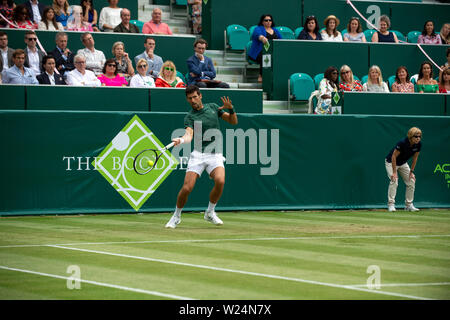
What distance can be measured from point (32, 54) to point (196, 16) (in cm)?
690

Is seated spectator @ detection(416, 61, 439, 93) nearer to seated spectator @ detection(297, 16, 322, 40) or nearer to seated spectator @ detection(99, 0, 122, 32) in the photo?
seated spectator @ detection(297, 16, 322, 40)

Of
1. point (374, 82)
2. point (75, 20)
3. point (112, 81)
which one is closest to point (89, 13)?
point (75, 20)

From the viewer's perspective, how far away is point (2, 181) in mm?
14320

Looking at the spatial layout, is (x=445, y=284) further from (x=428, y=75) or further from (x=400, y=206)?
(x=428, y=75)

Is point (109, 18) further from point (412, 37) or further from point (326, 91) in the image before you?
point (412, 37)

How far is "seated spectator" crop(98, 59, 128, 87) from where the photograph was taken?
16.7m

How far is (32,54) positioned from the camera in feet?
54.1

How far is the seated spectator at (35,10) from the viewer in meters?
18.3

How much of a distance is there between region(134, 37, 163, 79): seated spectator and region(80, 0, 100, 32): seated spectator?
1.64m

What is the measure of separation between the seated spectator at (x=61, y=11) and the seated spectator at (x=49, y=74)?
277 centimetres

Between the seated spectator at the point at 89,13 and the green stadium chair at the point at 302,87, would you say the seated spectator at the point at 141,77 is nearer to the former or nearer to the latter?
the seated spectator at the point at 89,13

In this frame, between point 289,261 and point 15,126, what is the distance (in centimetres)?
748

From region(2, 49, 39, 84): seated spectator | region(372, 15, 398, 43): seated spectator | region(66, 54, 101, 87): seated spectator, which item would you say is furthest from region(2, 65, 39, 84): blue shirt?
region(372, 15, 398, 43): seated spectator

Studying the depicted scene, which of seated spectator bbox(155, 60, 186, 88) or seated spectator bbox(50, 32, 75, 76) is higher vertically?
seated spectator bbox(50, 32, 75, 76)
